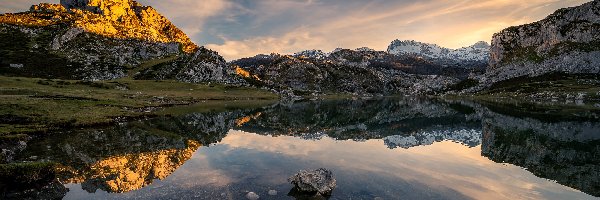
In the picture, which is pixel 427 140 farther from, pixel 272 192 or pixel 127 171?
pixel 127 171

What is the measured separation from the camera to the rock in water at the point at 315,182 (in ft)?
91.1

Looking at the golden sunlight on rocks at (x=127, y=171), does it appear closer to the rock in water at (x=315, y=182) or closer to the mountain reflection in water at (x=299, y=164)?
the mountain reflection in water at (x=299, y=164)

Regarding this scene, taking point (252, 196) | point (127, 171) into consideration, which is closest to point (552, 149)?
point (252, 196)

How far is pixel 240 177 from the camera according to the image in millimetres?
33406

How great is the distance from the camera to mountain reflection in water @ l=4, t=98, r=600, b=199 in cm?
2927

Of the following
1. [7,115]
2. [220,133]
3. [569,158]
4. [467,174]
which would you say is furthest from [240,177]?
[7,115]

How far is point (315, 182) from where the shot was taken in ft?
91.4

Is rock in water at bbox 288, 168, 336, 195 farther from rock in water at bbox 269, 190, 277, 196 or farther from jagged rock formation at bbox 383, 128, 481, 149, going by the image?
jagged rock formation at bbox 383, 128, 481, 149

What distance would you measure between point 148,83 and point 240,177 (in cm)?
17355

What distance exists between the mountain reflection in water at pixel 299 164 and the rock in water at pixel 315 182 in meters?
0.95

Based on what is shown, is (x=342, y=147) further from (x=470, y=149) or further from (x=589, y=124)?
(x=589, y=124)

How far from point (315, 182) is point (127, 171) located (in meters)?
18.6

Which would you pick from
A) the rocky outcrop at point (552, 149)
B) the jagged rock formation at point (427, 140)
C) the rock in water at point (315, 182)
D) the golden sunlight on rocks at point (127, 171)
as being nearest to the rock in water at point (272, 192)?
the rock in water at point (315, 182)

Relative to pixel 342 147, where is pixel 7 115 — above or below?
above
